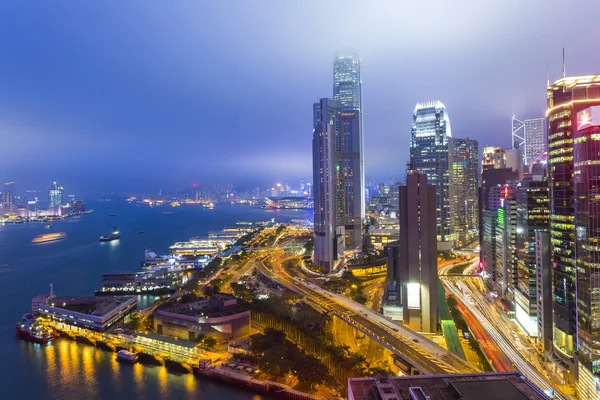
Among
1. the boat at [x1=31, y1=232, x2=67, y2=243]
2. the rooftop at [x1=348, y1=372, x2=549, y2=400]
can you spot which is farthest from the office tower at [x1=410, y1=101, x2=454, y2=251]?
the boat at [x1=31, y1=232, x2=67, y2=243]

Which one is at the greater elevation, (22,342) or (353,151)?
(353,151)

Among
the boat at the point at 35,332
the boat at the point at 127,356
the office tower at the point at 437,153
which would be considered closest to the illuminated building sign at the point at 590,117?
the boat at the point at 127,356

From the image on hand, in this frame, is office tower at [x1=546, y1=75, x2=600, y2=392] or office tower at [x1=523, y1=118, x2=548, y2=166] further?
office tower at [x1=523, y1=118, x2=548, y2=166]

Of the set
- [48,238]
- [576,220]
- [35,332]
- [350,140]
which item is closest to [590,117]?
[576,220]

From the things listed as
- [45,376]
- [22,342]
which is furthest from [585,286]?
[22,342]

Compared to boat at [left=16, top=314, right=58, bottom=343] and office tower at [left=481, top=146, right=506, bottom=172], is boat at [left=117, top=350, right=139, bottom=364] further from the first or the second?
office tower at [left=481, top=146, right=506, bottom=172]

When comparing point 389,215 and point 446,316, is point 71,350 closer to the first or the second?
point 446,316
